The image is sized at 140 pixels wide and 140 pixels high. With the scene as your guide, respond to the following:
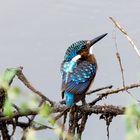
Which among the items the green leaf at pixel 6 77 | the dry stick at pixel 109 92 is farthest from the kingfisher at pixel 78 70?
the green leaf at pixel 6 77

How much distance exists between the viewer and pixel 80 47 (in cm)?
430

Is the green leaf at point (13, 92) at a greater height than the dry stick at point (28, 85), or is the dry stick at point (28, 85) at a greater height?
the dry stick at point (28, 85)

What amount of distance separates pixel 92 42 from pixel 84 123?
155 centimetres

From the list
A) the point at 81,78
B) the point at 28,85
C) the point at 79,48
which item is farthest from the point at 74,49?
the point at 28,85

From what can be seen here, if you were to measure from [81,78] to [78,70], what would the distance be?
16 centimetres

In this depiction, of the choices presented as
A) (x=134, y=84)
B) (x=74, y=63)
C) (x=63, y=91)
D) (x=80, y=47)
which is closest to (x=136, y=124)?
(x=134, y=84)

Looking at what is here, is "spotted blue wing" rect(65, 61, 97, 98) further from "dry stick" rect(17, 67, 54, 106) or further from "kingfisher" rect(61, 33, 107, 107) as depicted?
"dry stick" rect(17, 67, 54, 106)

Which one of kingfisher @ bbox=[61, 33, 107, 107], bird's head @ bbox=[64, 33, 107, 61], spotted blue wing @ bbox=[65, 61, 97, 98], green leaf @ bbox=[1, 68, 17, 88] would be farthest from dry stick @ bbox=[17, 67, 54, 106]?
green leaf @ bbox=[1, 68, 17, 88]

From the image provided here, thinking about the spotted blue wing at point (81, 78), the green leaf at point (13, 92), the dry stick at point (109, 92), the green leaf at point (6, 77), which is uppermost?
the spotted blue wing at point (81, 78)

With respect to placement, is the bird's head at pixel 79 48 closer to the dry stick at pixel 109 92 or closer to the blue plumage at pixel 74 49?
the blue plumage at pixel 74 49

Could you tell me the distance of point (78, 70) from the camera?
390cm

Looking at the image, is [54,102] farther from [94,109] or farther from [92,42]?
[92,42]

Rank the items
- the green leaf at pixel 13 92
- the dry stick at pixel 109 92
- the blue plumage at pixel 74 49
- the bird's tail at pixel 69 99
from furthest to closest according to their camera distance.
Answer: the blue plumage at pixel 74 49 → the bird's tail at pixel 69 99 → the dry stick at pixel 109 92 → the green leaf at pixel 13 92

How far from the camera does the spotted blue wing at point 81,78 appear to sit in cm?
374
